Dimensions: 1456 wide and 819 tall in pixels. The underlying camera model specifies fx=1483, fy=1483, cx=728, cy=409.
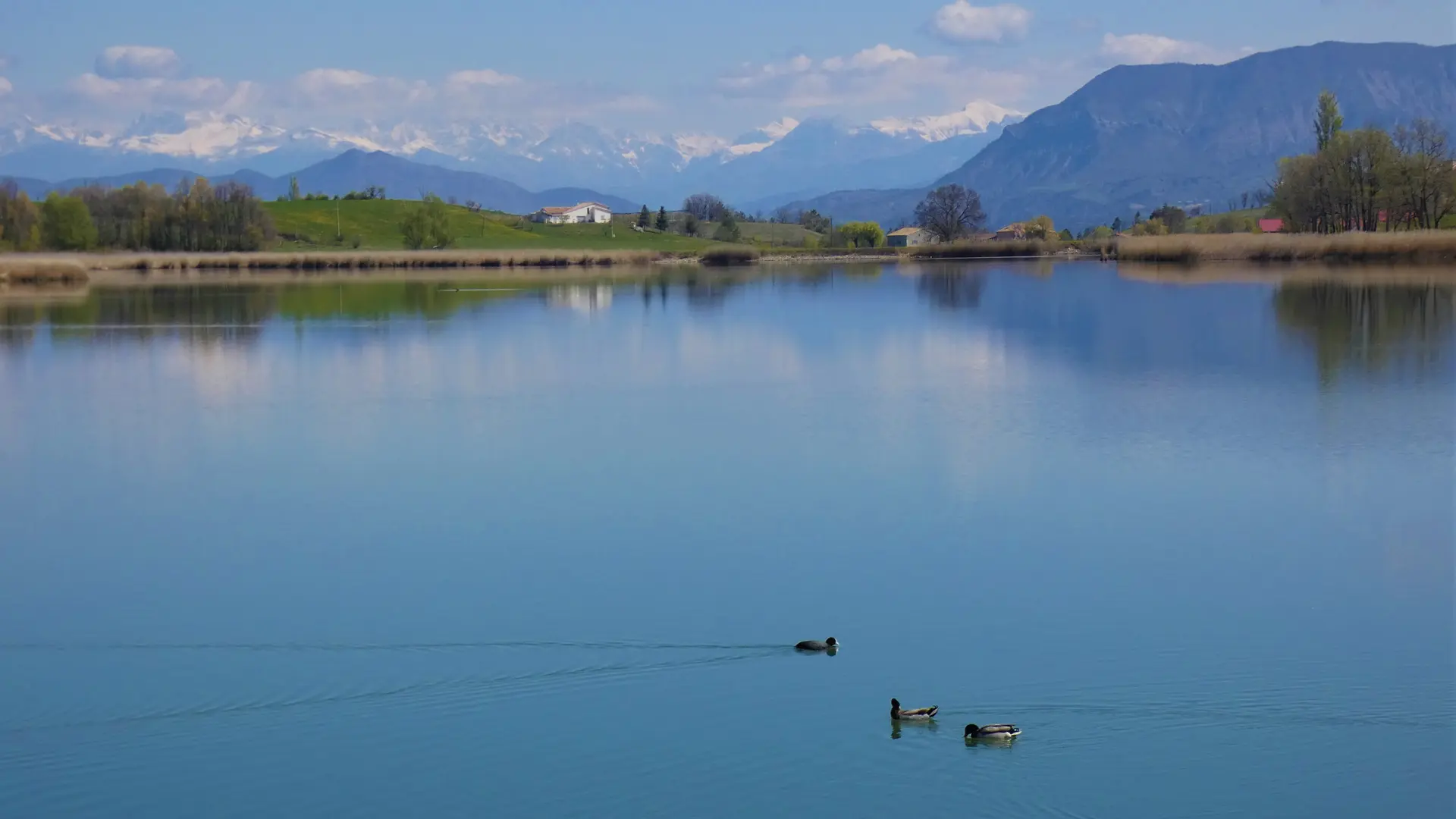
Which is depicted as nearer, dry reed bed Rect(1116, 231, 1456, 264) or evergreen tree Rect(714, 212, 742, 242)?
dry reed bed Rect(1116, 231, 1456, 264)

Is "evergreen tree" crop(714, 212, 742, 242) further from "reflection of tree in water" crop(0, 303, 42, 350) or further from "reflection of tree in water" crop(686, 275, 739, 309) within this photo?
"reflection of tree in water" crop(0, 303, 42, 350)

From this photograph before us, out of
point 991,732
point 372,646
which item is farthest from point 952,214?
point 991,732

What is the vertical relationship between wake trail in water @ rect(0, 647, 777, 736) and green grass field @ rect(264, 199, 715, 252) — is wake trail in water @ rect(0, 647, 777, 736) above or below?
below

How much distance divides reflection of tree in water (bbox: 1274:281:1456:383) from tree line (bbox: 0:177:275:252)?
88.6 metres

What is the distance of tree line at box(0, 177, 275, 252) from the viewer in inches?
4422

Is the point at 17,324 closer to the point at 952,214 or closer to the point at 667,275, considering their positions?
the point at 667,275

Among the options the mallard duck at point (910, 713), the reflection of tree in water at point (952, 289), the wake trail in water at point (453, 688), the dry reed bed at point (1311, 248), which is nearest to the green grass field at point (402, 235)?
the reflection of tree in water at point (952, 289)

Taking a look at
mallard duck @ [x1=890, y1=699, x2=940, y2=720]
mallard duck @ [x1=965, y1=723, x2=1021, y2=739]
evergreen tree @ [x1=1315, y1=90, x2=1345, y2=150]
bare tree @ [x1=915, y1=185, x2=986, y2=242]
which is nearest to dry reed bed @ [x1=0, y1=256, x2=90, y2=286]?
mallard duck @ [x1=890, y1=699, x2=940, y2=720]

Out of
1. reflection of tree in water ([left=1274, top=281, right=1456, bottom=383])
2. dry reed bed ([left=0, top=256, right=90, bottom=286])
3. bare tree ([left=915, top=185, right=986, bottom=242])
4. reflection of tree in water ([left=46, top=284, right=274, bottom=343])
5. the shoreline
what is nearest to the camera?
reflection of tree in water ([left=1274, top=281, right=1456, bottom=383])

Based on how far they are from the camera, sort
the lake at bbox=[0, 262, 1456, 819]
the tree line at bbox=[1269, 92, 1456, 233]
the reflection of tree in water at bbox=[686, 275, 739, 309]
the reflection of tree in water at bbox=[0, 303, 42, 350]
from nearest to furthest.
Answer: the lake at bbox=[0, 262, 1456, 819] < the reflection of tree in water at bbox=[0, 303, 42, 350] < the reflection of tree in water at bbox=[686, 275, 739, 309] < the tree line at bbox=[1269, 92, 1456, 233]

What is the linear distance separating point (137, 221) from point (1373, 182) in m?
89.5

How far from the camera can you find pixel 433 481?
19.7 meters

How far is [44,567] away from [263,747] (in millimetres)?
6366

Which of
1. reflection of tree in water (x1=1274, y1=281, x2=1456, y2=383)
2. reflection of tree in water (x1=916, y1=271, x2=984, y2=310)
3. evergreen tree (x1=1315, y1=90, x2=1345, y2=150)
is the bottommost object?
reflection of tree in water (x1=1274, y1=281, x2=1456, y2=383)
